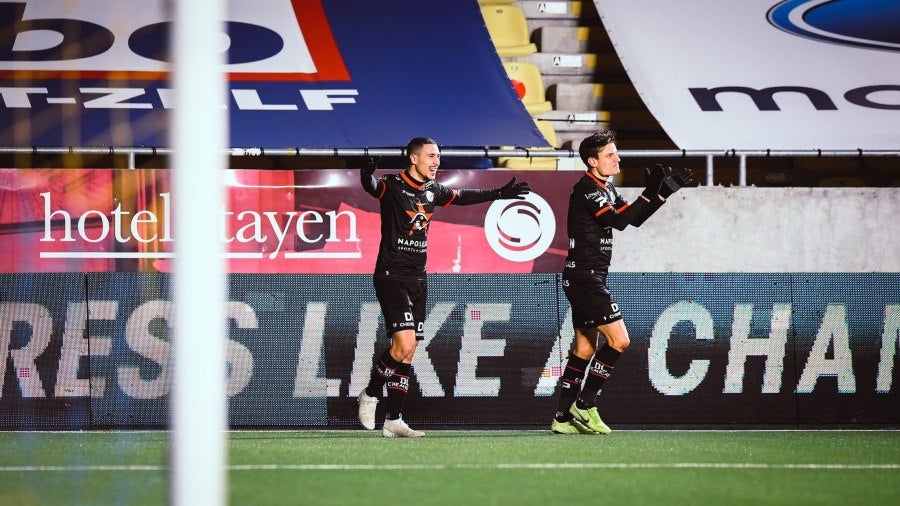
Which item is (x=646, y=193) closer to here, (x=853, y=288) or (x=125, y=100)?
(x=853, y=288)

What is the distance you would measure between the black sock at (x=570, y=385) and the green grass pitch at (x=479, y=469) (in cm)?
19

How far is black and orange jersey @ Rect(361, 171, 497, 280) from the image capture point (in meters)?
8.95

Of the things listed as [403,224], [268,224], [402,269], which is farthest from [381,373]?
[268,224]

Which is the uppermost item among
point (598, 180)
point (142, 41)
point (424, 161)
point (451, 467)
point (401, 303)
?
point (142, 41)

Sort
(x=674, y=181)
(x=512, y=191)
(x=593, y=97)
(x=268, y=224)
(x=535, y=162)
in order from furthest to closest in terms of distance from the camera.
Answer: (x=593, y=97), (x=535, y=162), (x=268, y=224), (x=512, y=191), (x=674, y=181)

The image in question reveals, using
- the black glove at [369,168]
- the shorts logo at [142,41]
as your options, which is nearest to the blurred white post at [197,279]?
the black glove at [369,168]

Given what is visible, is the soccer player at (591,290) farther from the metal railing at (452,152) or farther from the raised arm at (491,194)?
the metal railing at (452,152)

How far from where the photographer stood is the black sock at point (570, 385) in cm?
915

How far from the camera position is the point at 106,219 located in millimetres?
11062

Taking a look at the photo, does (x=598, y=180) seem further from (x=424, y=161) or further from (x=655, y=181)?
(x=424, y=161)

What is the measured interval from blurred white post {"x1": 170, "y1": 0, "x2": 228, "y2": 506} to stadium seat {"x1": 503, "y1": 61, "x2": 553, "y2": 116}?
9929 mm

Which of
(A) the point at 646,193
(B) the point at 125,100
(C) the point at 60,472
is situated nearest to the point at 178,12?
(C) the point at 60,472

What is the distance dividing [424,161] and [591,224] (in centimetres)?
127

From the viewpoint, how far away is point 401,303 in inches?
349
